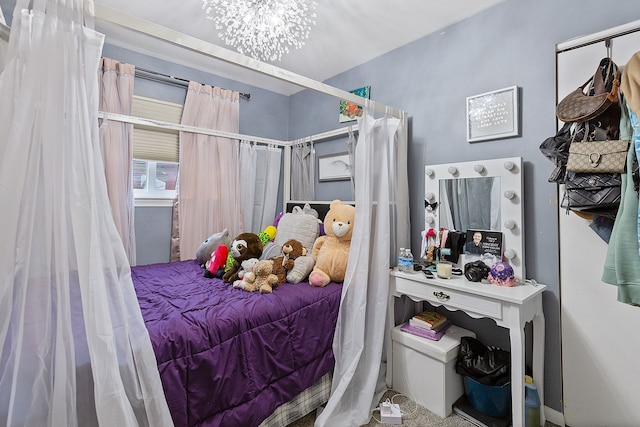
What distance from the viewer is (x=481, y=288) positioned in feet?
5.30

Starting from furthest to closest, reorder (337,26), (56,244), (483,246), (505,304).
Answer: (337,26) < (483,246) < (505,304) < (56,244)

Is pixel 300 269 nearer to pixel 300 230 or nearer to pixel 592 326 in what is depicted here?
pixel 300 230

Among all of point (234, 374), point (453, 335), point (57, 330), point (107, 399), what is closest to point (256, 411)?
point (234, 374)

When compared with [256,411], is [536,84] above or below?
above

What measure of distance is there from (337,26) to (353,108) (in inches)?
31.1

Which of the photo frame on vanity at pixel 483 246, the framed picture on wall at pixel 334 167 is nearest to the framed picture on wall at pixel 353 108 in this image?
the framed picture on wall at pixel 334 167

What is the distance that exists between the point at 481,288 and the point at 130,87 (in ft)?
10.2

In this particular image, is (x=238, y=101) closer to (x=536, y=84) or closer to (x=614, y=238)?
(x=536, y=84)

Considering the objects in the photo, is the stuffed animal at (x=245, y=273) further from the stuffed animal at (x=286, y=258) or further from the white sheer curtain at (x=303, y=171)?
the white sheer curtain at (x=303, y=171)

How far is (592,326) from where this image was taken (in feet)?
5.24

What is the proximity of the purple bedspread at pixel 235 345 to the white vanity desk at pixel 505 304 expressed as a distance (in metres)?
0.51

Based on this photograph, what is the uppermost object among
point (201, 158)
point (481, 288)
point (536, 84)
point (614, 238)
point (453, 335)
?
point (536, 84)

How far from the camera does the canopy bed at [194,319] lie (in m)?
0.94

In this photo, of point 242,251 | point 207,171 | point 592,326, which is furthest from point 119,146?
point 592,326
